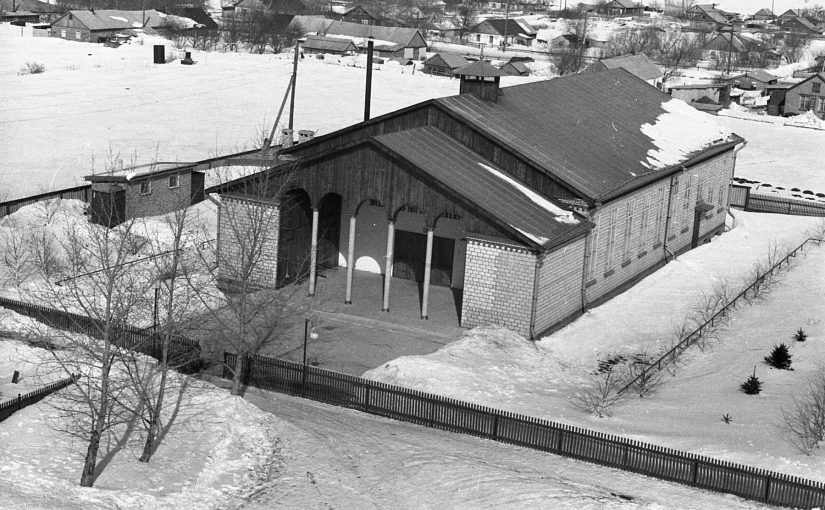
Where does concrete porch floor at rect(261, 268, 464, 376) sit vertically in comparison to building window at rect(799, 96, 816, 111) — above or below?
below

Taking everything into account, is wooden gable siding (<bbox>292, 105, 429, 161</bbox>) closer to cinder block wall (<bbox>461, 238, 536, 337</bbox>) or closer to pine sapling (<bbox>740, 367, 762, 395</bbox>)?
cinder block wall (<bbox>461, 238, 536, 337</bbox>)

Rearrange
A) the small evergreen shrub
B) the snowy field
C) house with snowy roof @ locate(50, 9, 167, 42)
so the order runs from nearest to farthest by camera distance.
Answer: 1. the small evergreen shrub
2. the snowy field
3. house with snowy roof @ locate(50, 9, 167, 42)

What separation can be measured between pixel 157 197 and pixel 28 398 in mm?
23128

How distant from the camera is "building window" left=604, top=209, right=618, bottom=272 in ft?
129

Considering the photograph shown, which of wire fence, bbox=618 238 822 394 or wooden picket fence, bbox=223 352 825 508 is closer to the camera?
wooden picket fence, bbox=223 352 825 508

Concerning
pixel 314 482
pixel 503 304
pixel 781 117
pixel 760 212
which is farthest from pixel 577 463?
pixel 781 117

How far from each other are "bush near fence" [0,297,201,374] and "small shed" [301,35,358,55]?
92458mm

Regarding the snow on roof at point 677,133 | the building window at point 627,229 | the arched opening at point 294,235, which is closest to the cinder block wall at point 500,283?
the arched opening at point 294,235

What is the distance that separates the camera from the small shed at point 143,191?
45281 mm

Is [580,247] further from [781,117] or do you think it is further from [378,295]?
[781,117]

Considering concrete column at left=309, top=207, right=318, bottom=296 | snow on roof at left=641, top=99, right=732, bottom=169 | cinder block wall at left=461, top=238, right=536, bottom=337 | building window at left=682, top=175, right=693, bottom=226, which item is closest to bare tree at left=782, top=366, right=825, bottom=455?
cinder block wall at left=461, top=238, right=536, bottom=337

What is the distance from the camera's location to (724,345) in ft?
117

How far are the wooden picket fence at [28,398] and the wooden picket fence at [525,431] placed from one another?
15.4ft

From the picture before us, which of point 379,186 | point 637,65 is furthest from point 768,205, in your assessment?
point 637,65
